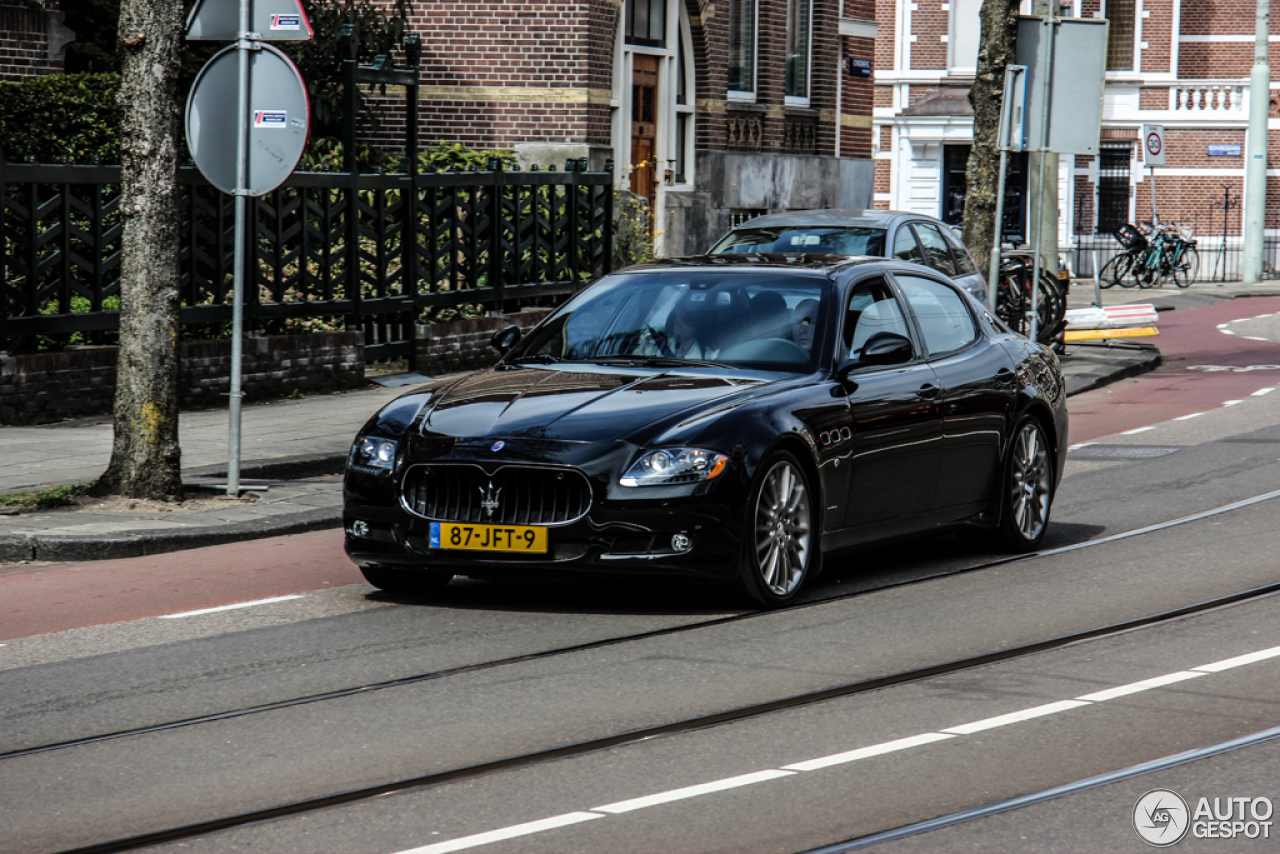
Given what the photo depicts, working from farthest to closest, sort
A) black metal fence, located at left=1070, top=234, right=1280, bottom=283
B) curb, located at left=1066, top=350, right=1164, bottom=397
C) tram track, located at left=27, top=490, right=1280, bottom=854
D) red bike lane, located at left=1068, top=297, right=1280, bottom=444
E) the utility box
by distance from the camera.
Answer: black metal fence, located at left=1070, top=234, right=1280, bottom=283, curb, located at left=1066, top=350, right=1164, bottom=397, the utility box, red bike lane, located at left=1068, top=297, right=1280, bottom=444, tram track, located at left=27, top=490, right=1280, bottom=854

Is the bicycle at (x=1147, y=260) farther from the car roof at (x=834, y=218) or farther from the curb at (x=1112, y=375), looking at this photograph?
the car roof at (x=834, y=218)

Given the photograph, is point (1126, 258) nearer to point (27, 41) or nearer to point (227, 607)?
point (27, 41)

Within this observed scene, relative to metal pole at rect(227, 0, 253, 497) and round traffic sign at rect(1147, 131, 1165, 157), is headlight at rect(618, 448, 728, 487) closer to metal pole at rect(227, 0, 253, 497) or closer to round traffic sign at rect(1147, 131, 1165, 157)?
metal pole at rect(227, 0, 253, 497)

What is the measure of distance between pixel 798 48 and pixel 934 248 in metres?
17.8

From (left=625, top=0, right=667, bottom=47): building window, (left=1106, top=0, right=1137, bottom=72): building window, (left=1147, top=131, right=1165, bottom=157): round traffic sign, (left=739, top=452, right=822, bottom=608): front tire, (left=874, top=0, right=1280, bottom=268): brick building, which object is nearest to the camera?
(left=739, top=452, right=822, bottom=608): front tire

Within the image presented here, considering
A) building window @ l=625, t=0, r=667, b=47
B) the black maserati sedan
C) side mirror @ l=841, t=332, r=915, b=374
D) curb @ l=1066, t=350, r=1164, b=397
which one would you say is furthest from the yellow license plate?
building window @ l=625, t=0, r=667, b=47

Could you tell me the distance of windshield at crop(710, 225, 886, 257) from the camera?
1590cm

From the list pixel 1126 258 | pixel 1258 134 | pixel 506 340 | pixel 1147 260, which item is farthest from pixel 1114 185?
pixel 506 340

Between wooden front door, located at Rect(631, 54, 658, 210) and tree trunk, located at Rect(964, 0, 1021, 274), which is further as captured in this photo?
wooden front door, located at Rect(631, 54, 658, 210)

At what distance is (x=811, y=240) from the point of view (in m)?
16.0

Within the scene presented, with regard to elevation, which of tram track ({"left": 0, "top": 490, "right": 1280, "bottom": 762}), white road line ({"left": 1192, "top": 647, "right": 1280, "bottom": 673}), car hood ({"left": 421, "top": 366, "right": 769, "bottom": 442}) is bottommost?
tram track ({"left": 0, "top": 490, "right": 1280, "bottom": 762})

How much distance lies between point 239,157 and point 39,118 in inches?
302

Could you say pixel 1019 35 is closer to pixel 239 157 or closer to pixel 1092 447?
pixel 1092 447

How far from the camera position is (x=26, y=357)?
45.1 feet
